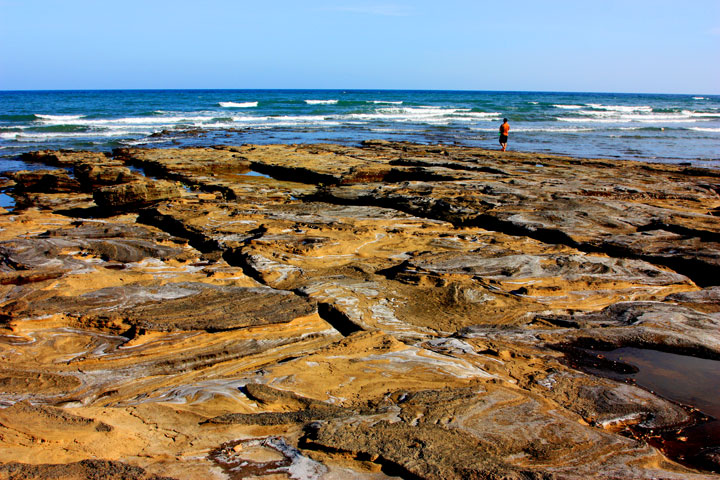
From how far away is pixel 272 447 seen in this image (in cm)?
289

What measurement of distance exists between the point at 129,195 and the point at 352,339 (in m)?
6.76

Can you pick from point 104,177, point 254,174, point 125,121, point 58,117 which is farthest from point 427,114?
point 104,177

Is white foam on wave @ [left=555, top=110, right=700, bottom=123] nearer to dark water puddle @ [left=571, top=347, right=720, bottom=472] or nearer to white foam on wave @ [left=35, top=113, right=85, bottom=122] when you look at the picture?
white foam on wave @ [left=35, top=113, right=85, bottom=122]

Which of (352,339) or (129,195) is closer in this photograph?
(352,339)

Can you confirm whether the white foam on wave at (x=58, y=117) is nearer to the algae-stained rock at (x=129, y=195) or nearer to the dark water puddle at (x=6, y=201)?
the dark water puddle at (x=6, y=201)

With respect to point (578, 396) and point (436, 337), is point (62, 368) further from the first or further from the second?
point (578, 396)

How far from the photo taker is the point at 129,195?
9367 millimetres

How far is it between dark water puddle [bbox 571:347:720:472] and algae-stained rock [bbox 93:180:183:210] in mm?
8057

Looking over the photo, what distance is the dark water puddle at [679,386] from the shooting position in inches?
130

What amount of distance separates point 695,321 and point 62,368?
5.76 metres

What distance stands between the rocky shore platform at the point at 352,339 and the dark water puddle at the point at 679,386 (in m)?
0.03

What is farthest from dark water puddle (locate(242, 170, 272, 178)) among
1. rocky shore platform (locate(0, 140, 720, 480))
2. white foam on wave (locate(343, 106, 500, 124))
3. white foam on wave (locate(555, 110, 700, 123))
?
white foam on wave (locate(555, 110, 700, 123))

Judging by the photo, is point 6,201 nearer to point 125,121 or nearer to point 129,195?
point 129,195

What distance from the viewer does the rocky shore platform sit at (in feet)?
9.43
